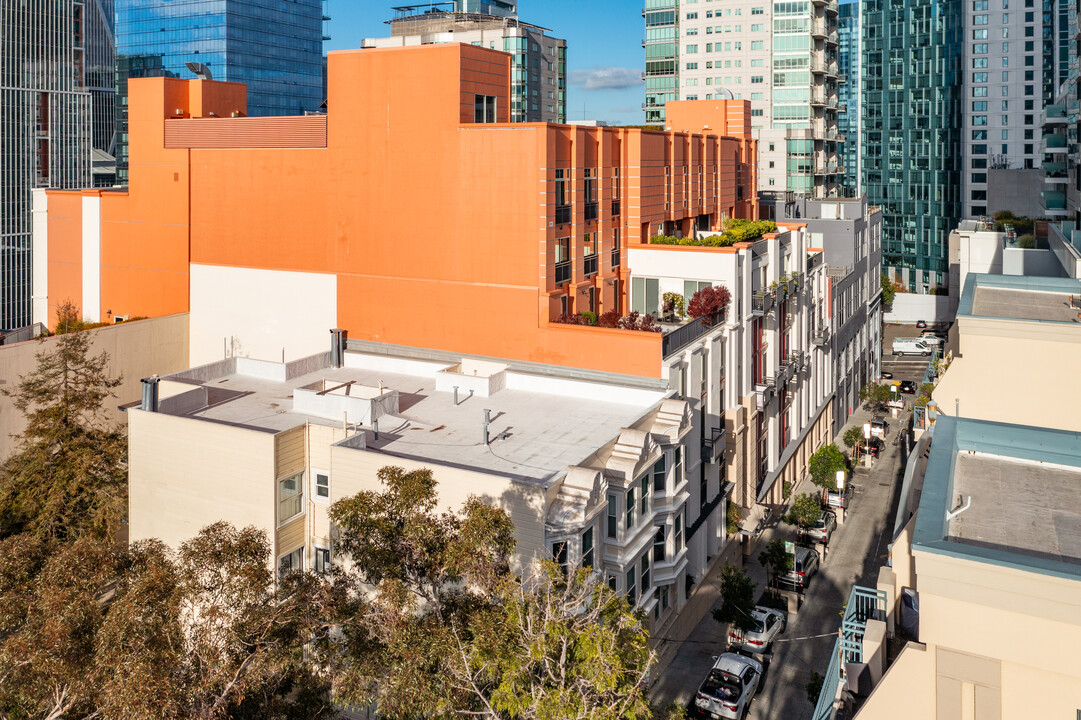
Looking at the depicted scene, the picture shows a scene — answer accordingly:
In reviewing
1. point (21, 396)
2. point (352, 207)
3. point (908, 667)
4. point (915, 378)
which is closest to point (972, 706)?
point (908, 667)

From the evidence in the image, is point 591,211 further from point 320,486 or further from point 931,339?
point 931,339

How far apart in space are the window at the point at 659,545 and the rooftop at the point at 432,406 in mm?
4249

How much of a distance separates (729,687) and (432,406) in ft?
53.8

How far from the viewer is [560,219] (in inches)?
1716

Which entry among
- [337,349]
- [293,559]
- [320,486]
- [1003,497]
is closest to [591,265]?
[337,349]

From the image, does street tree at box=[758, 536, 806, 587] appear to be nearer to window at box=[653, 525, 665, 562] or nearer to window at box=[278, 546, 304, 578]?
window at box=[653, 525, 665, 562]

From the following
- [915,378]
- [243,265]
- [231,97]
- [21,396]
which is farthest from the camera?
[915,378]

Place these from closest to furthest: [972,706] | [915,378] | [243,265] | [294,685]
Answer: [972,706] → [294,685] → [243,265] → [915,378]

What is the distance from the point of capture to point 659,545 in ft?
119

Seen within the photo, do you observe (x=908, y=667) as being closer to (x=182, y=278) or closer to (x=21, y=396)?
(x=21, y=396)

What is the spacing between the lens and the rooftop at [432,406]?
109ft

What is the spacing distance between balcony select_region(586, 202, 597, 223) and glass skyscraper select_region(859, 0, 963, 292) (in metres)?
127

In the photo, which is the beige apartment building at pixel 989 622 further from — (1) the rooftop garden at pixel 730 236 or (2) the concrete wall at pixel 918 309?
(2) the concrete wall at pixel 918 309

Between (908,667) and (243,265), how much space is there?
4434 centimetres
